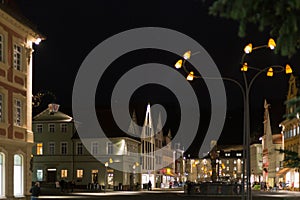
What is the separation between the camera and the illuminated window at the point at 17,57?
35.3 metres

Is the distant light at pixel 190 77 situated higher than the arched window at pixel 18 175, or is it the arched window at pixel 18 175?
the distant light at pixel 190 77

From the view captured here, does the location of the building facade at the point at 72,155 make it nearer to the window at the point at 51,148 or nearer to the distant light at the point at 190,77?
the window at the point at 51,148

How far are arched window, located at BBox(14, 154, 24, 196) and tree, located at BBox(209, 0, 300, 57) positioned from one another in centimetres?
2825

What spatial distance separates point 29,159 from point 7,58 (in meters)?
6.74

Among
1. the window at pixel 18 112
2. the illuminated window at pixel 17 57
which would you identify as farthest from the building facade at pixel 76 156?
the illuminated window at pixel 17 57

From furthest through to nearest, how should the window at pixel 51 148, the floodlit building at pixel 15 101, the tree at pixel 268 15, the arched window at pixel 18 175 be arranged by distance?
the window at pixel 51 148, the arched window at pixel 18 175, the floodlit building at pixel 15 101, the tree at pixel 268 15

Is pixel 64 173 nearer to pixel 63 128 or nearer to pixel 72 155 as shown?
pixel 72 155

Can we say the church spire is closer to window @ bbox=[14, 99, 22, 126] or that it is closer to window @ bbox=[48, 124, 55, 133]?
window @ bbox=[48, 124, 55, 133]

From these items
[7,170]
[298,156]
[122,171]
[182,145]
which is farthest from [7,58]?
[182,145]

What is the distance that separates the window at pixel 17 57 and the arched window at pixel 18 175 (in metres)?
5.34

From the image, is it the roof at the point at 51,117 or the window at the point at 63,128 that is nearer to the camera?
the roof at the point at 51,117

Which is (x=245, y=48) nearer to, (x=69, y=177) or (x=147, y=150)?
(x=69, y=177)

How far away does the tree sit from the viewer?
7.79 m

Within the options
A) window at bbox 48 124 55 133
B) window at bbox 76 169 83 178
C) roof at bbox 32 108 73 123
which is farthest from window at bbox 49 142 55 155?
window at bbox 76 169 83 178
